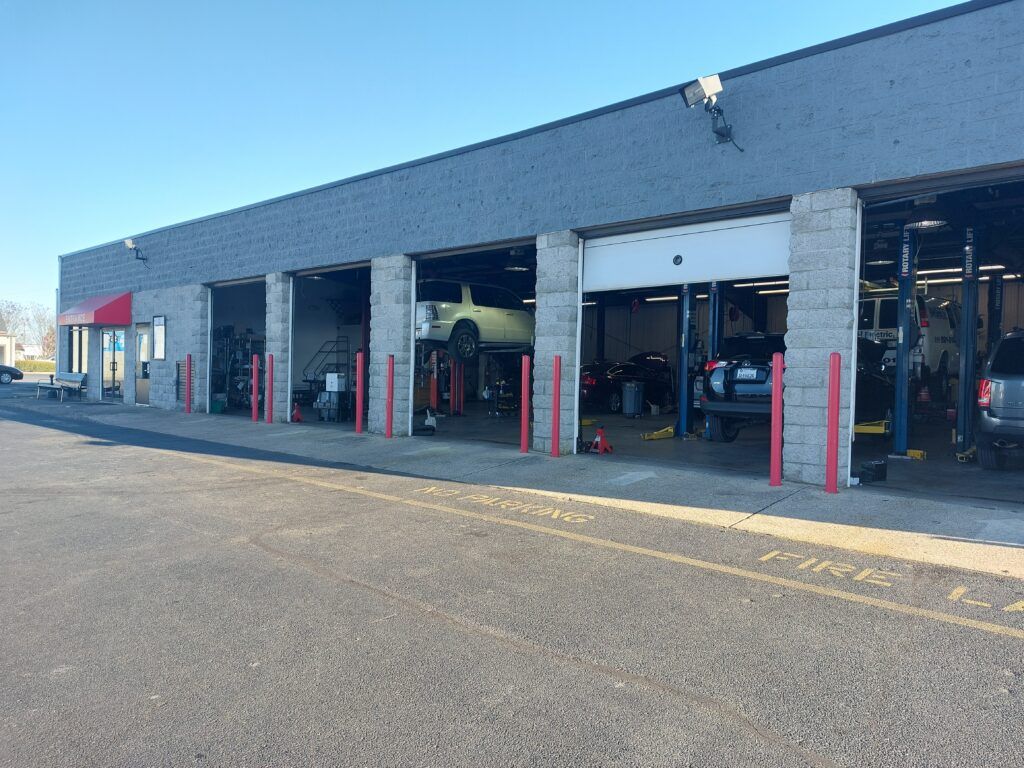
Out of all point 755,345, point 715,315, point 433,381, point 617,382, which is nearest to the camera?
point 755,345

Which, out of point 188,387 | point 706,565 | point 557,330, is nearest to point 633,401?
point 557,330

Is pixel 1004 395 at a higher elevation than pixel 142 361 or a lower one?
lower

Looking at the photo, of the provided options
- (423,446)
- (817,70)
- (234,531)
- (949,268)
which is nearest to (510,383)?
(423,446)

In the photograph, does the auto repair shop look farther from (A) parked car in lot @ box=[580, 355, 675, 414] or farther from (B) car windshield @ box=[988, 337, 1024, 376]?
(B) car windshield @ box=[988, 337, 1024, 376]

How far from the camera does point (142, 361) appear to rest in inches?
899

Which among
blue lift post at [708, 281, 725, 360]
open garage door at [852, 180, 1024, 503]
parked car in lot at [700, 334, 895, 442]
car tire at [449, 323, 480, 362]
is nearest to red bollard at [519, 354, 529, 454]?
parked car in lot at [700, 334, 895, 442]

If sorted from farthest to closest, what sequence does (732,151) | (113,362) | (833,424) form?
(113,362) < (732,151) < (833,424)

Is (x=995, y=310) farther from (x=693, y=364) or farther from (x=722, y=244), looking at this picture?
(x=722, y=244)

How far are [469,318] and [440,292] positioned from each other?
44.1 inches

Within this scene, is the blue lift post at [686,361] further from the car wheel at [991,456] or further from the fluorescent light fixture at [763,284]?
the fluorescent light fixture at [763,284]

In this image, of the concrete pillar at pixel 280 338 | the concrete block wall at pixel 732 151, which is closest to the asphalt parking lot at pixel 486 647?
the concrete block wall at pixel 732 151

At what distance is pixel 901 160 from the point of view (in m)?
8.27

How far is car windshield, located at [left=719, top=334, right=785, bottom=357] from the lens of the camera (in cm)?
1184

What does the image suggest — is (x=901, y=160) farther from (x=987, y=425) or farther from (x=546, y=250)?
(x=546, y=250)
